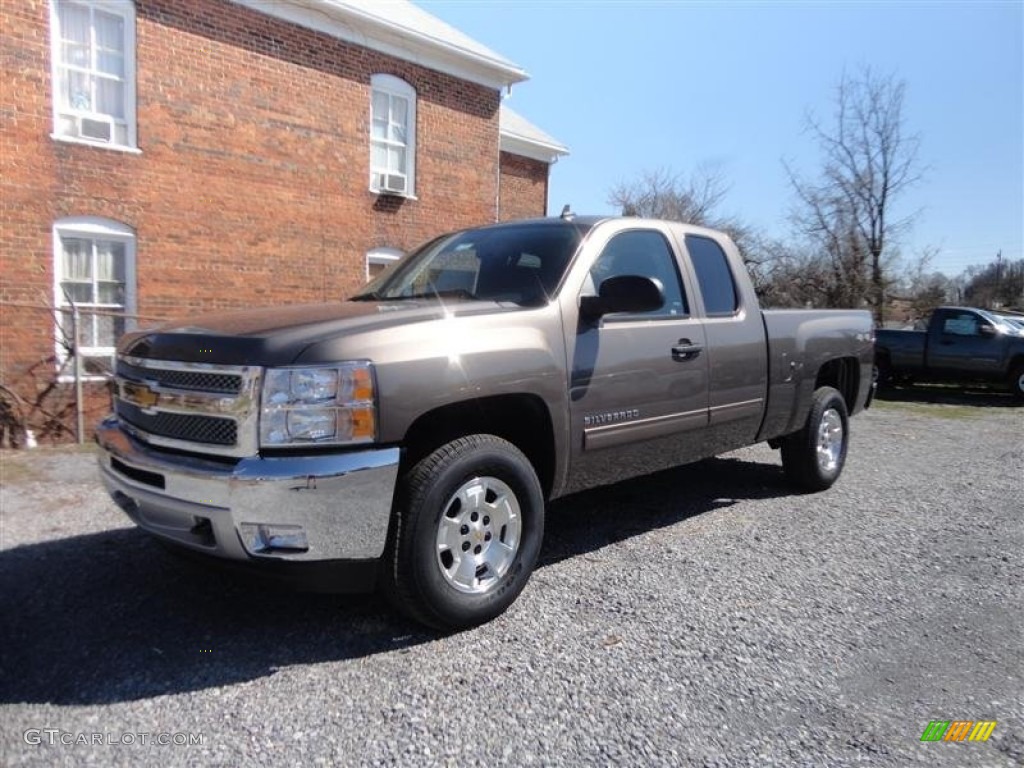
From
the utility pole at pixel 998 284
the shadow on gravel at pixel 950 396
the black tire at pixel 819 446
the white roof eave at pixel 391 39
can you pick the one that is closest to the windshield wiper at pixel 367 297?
the black tire at pixel 819 446

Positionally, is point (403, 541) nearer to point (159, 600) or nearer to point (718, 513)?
point (159, 600)

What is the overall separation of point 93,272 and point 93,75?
7.60ft

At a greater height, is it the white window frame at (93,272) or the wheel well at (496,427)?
the white window frame at (93,272)

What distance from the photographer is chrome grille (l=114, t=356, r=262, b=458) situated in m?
2.88

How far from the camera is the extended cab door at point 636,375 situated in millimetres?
3812

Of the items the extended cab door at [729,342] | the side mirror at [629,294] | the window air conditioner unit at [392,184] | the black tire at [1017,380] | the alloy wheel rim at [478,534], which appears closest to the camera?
the alloy wheel rim at [478,534]

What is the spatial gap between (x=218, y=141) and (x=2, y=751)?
881 centimetres

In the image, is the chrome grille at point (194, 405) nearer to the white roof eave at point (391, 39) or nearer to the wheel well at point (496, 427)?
the wheel well at point (496, 427)

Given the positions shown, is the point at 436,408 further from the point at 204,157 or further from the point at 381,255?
the point at 381,255

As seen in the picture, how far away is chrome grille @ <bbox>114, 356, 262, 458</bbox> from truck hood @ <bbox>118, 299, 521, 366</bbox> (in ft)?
0.16

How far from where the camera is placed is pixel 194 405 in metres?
3.05

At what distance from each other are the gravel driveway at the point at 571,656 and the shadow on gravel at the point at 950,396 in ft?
32.2

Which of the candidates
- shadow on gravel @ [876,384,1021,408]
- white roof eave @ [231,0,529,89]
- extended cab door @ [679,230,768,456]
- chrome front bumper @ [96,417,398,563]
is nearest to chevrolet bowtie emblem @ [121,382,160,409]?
chrome front bumper @ [96,417,398,563]

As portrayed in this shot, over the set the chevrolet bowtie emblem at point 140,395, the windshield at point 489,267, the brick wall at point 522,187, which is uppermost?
the brick wall at point 522,187
